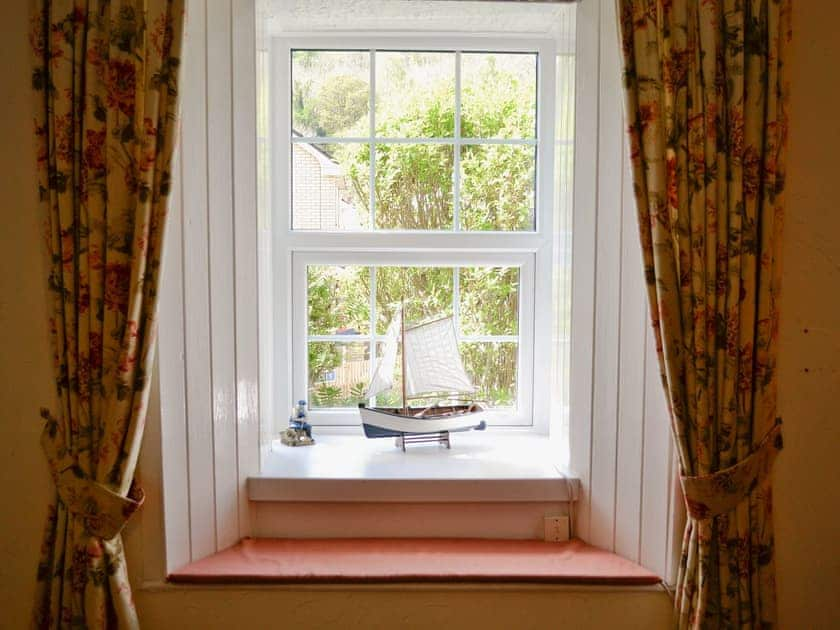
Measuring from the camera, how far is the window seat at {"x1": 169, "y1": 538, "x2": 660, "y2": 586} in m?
1.44

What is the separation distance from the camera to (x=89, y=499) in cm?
129

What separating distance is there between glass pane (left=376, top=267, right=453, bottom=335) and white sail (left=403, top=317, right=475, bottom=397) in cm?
12

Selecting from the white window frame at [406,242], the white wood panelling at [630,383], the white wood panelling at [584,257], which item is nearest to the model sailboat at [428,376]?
the white window frame at [406,242]

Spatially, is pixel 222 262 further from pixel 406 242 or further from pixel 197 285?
pixel 406 242

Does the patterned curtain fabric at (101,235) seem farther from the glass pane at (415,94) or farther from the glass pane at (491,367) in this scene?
the glass pane at (491,367)

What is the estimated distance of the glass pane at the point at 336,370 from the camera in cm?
194

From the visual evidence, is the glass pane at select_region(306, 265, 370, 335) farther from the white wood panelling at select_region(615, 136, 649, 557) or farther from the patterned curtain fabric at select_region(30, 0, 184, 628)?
the white wood panelling at select_region(615, 136, 649, 557)

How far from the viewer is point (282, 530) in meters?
1.63

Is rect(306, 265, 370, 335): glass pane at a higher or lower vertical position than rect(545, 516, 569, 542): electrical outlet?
higher

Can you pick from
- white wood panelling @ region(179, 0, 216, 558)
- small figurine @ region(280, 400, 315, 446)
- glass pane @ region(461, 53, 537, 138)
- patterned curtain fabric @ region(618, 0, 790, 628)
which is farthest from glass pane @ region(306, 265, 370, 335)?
patterned curtain fabric @ region(618, 0, 790, 628)

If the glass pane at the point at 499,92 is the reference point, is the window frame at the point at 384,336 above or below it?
below

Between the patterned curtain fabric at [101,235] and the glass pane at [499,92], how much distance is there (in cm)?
92

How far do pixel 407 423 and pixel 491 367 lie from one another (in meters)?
0.36

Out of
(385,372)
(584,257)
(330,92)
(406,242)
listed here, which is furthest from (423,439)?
(330,92)
